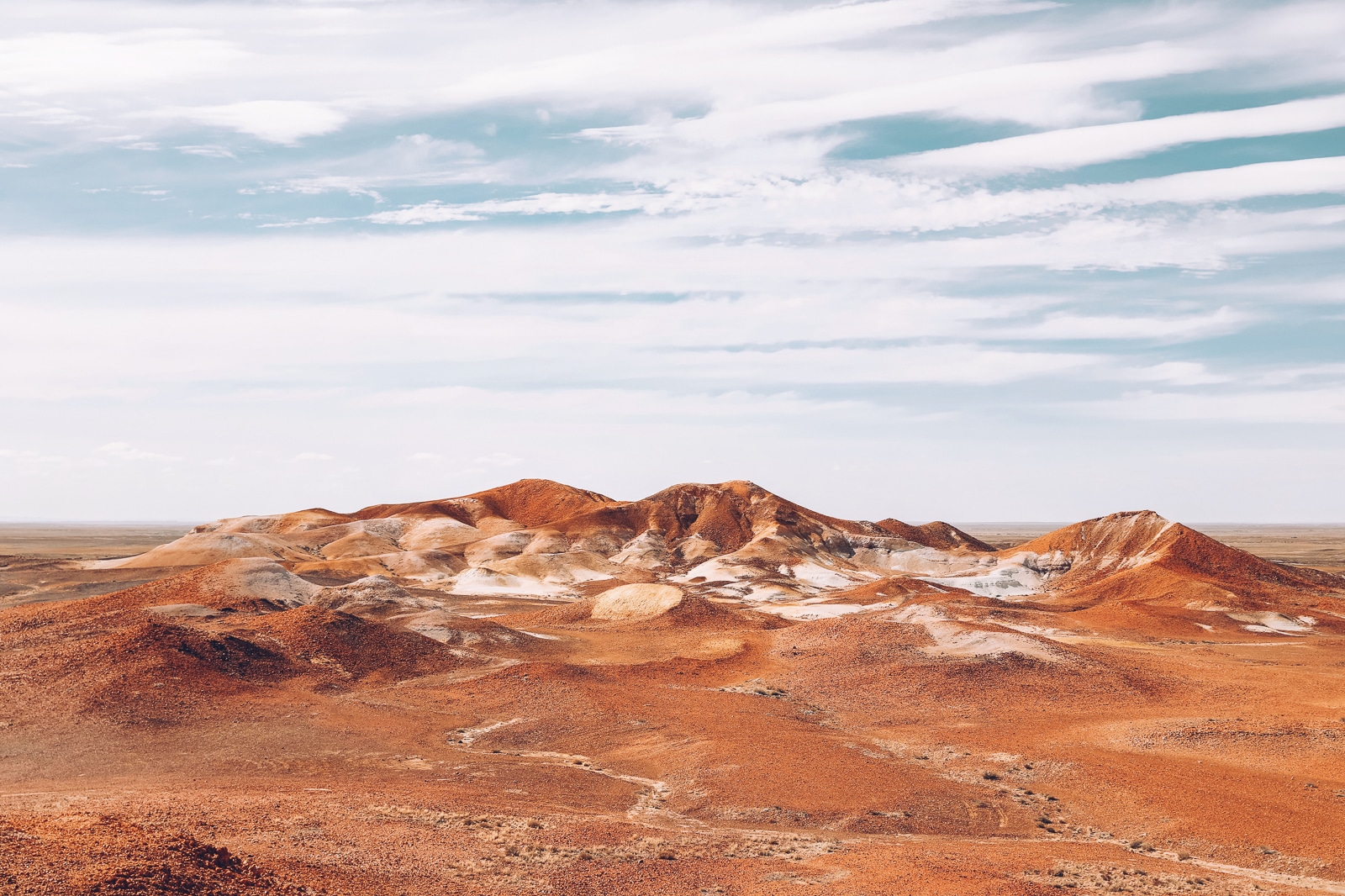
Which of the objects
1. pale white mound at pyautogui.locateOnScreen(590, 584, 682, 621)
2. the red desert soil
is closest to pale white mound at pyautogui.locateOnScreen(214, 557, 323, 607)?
the red desert soil

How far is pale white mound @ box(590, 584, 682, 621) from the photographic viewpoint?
214 feet

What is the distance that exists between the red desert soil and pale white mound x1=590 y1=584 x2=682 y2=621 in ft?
1.26

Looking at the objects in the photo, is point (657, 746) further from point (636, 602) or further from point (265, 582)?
point (265, 582)

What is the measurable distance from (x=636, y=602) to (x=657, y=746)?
1506 inches

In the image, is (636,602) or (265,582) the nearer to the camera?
(265,582)

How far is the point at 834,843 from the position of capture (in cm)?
2023

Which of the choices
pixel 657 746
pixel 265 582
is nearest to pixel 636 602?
pixel 265 582

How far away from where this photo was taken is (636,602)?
67438 millimetres

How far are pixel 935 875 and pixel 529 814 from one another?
9.06 metres

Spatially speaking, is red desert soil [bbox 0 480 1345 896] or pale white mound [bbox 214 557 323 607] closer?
red desert soil [bbox 0 480 1345 896]

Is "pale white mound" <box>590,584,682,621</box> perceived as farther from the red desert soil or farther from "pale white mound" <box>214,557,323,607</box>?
"pale white mound" <box>214,557,323,607</box>

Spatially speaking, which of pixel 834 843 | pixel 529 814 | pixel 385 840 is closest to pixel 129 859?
pixel 385 840

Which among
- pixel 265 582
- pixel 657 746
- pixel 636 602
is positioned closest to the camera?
pixel 657 746

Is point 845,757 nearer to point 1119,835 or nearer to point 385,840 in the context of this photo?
point 1119,835
